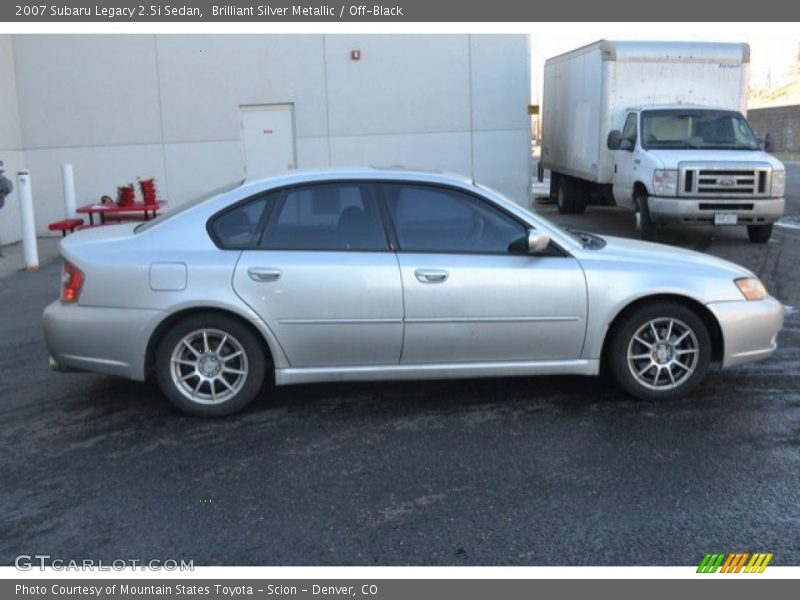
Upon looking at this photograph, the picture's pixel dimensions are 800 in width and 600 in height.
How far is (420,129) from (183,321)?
11.4m

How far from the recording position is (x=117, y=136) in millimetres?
15516

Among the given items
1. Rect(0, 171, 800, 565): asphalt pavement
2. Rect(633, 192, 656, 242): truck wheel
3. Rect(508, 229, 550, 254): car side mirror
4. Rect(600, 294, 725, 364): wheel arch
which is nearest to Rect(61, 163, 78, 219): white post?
Rect(0, 171, 800, 565): asphalt pavement

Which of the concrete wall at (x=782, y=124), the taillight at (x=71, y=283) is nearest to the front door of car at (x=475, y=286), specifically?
the taillight at (x=71, y=283)

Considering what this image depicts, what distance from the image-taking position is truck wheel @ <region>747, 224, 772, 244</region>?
12504mm

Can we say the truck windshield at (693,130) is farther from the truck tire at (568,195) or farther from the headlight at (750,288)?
the headlight at (750,288)

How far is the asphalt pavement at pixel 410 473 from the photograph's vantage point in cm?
367

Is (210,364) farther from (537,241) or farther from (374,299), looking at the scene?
(537,241)

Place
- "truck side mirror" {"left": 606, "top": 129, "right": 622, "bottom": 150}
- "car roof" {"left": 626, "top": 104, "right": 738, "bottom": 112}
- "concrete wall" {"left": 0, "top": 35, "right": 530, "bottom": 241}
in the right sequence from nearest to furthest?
"car roof" {"left": 626, "top": 104, "right": 738, "bottom": 112} → "truck side mirror" {"left": 606, "top": 129, "right": 622, "bottom": 150} → "concrete wall" {"left": 0, "top": 35, "right": 530, "bottom": 241}

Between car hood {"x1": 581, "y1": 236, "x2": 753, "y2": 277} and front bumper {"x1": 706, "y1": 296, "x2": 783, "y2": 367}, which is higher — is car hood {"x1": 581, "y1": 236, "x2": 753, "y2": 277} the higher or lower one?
the higher one

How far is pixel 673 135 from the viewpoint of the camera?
41.2ft

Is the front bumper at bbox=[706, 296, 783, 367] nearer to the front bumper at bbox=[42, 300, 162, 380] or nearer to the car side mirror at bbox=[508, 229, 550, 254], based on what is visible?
the car side mirror at bbox=[508, 229, 550, 254]

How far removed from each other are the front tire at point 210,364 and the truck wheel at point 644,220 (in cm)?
864

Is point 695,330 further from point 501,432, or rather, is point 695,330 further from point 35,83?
point 35,83

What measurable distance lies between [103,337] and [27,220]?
7317mm
